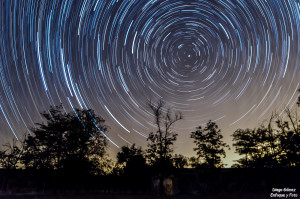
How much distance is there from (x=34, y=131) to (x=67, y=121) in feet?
15.6

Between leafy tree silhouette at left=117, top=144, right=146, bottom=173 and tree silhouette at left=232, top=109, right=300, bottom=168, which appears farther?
leafy tree silhouette at left=117, top=144, right=146, bottom=173

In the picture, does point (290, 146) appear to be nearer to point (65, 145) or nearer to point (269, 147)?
point (269, 147)

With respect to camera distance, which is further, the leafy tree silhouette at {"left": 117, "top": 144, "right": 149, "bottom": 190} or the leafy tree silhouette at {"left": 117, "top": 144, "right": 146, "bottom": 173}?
the leafy tree silhouette at {"left": 117, "top": 144, "right": 146, "bottom": 173}

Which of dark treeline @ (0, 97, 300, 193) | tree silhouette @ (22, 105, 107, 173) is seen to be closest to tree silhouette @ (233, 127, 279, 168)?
dark treeline @ (0, 97, 300, 193)

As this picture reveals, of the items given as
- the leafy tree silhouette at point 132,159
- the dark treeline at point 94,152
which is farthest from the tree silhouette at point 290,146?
the leafy tree silhouette at point 132,159

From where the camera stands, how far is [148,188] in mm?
33938

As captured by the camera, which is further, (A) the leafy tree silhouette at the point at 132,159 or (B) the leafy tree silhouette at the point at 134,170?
(A) the leafy tree silhouette at the point at 132,159

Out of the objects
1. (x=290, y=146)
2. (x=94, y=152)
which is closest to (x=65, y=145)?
(x=94, y=152)

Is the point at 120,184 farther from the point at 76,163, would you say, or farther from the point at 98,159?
the point at 76,163

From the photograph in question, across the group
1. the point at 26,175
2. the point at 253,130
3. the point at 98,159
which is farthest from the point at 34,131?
the point at 253,130

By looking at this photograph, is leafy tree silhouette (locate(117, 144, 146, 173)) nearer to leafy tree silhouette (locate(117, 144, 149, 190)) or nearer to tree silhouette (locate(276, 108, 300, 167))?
leafy tree silhouette (locate(117, 144, 149, 190))

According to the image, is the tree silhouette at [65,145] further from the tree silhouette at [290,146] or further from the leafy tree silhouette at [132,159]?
the tree silhouette at [290,146]

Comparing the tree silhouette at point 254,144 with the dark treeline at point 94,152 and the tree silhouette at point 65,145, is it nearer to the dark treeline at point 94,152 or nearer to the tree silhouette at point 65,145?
the dark treeline at point 94,152

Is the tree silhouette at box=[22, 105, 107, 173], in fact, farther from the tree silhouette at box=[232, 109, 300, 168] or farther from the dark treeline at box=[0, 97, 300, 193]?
the tree silhouette at box=[232, 109, 300, 168]
